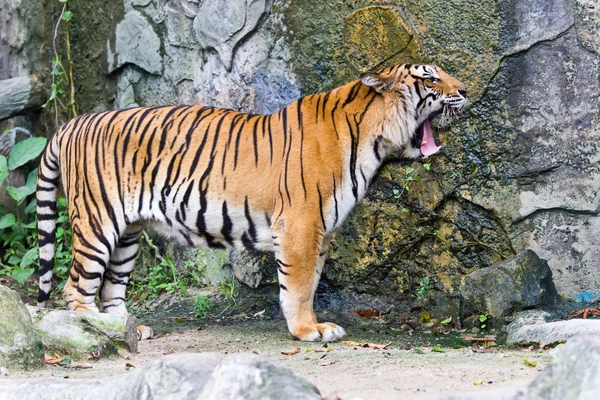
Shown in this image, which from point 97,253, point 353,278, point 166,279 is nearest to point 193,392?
point 97,253

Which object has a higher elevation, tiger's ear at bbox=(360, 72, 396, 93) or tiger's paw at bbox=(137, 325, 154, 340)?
tiger's ear at bbox=(360, 72, 396, 93)

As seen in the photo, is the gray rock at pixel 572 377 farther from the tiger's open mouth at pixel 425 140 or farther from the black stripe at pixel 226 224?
the black stripe at pixel 226 224

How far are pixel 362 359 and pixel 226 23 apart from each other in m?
3.40

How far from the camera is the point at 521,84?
21.3 feet

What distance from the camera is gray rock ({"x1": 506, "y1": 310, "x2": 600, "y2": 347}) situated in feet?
17.1

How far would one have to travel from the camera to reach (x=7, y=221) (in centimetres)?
838

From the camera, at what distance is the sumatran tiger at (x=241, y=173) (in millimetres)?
5875

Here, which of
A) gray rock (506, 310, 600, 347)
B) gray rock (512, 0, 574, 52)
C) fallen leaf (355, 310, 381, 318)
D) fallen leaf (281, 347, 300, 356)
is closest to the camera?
gray rock (506, 310, 600, 347)

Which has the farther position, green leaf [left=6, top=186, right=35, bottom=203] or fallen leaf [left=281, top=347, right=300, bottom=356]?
green leaf [left=6, top=186, right=35, bottom=203]

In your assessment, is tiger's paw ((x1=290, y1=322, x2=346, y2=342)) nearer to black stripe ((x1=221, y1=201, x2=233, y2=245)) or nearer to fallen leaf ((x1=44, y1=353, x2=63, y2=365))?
black stripe ((x1=221, y1=201, x2=233, y2=245))

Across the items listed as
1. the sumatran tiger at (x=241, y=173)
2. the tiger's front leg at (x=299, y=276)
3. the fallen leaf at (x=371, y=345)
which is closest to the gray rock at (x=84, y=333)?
the sumatran tiger at (x=241, y=173)

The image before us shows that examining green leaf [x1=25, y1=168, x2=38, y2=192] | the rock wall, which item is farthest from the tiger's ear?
green leaf [x1=25, y1=168, x2=38, y2=192]

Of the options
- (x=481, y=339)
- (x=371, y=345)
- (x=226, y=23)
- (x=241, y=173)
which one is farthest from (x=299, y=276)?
(x=226, y=23)

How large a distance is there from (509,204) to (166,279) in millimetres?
3066
